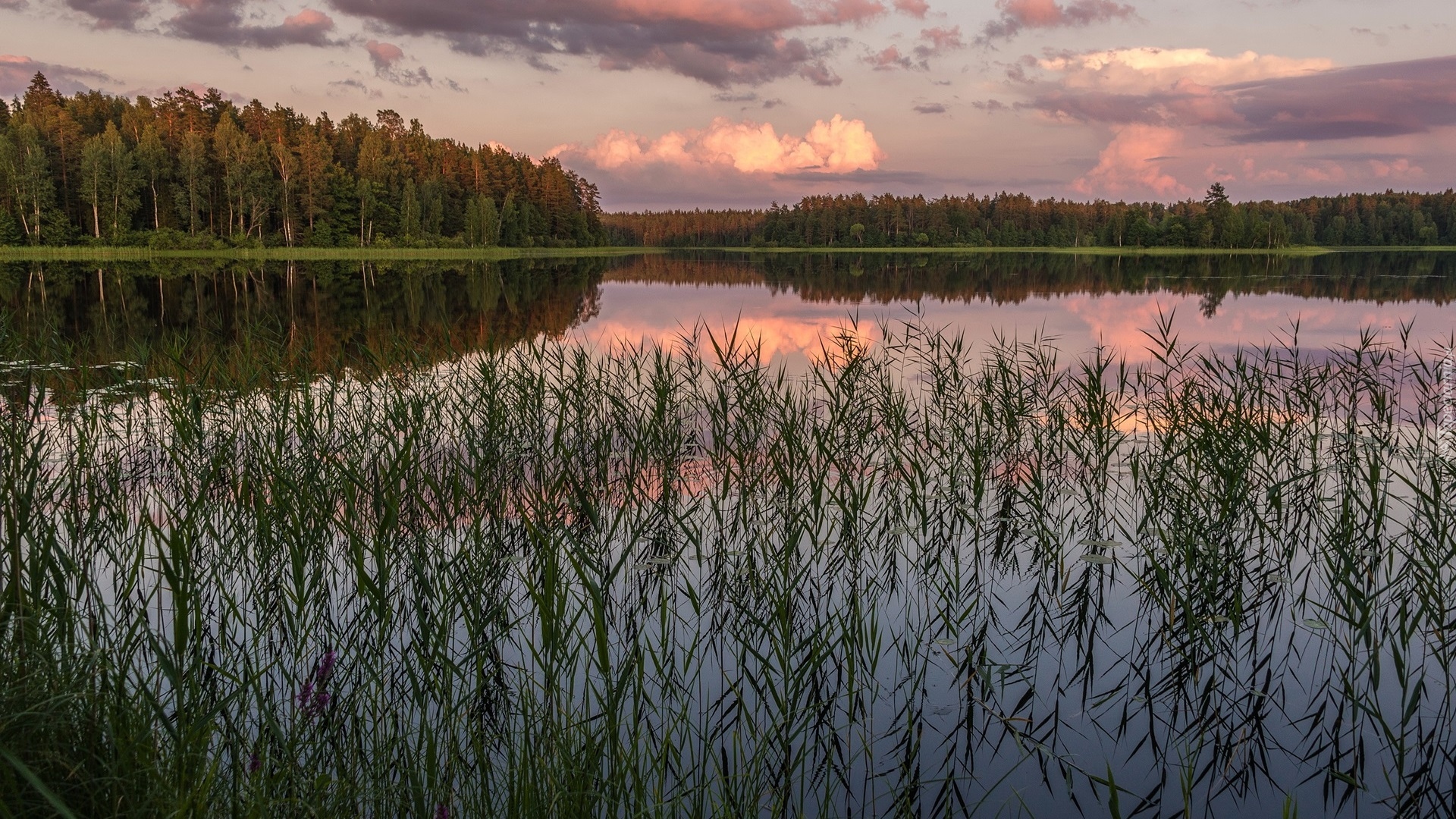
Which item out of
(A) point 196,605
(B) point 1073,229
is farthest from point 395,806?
(B) point 1073,229

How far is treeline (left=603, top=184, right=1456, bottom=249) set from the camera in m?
116

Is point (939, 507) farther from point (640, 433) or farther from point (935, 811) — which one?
point (935, 811)

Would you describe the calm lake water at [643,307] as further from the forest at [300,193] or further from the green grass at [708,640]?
the forest at [300,193]

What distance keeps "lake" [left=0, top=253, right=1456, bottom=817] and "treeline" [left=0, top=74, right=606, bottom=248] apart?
62309 mm

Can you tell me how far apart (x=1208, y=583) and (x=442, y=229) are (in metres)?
90.3

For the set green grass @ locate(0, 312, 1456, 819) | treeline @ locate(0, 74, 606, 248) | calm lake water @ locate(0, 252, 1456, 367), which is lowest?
green grass @ locate(0, 312, 1456, 819)

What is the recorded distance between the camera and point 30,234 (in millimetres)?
57750

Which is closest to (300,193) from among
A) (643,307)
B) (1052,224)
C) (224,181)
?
(224,181)

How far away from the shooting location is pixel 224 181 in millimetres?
66875

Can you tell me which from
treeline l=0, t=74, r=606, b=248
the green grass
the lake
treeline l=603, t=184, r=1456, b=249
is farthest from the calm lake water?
treeline l=603, t=184, r=1456, b=249

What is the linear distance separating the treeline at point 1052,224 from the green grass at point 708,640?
11870 cm

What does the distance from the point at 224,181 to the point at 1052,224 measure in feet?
453

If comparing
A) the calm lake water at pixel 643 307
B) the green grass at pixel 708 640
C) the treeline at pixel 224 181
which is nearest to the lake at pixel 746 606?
the green grass at pixel 708 640

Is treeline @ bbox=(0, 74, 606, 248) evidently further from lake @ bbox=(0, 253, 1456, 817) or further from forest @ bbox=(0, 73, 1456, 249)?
lake @ bbox=(0, 253, 1456, 817)
